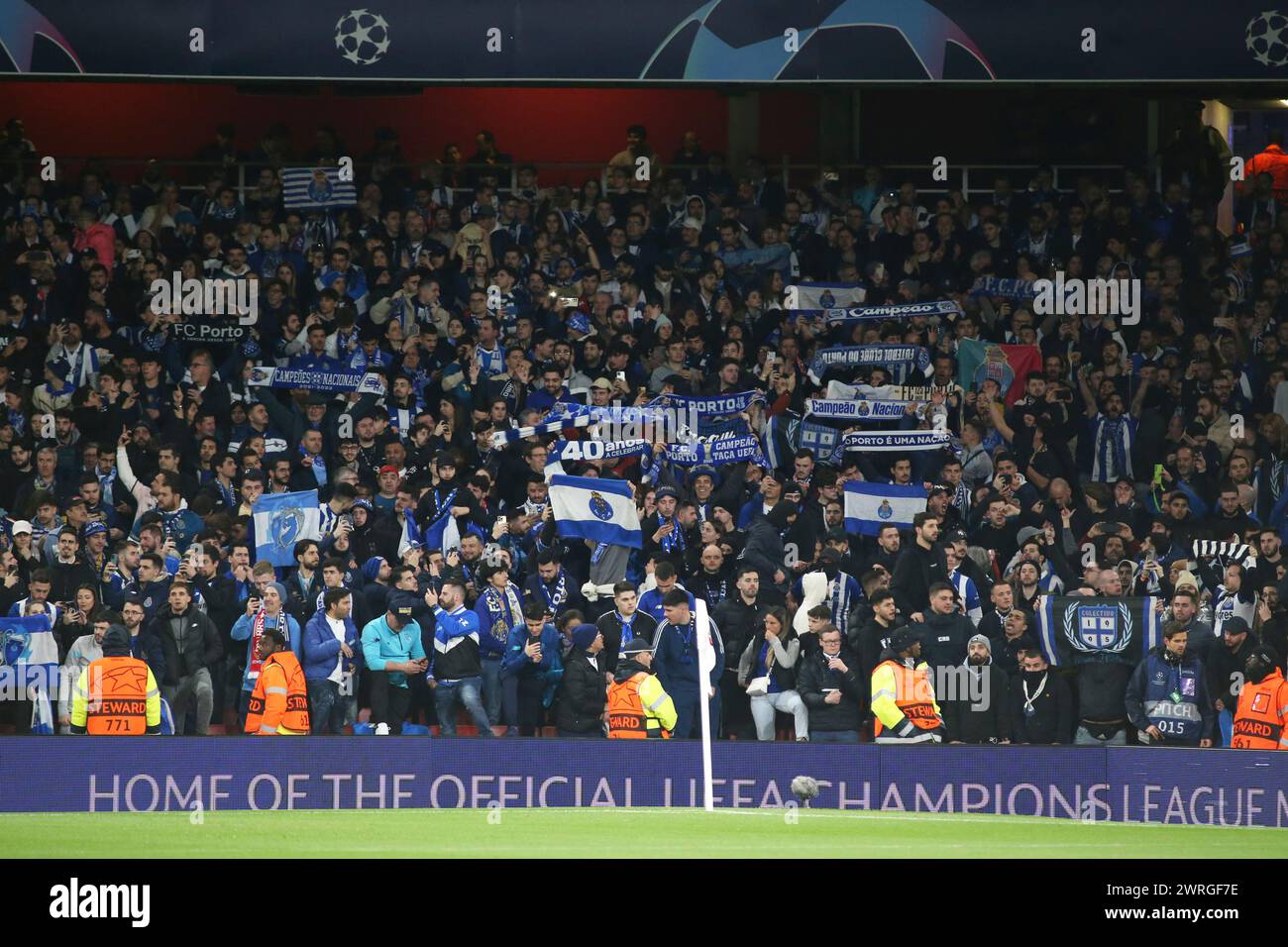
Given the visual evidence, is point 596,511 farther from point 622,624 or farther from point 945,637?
point 945,637

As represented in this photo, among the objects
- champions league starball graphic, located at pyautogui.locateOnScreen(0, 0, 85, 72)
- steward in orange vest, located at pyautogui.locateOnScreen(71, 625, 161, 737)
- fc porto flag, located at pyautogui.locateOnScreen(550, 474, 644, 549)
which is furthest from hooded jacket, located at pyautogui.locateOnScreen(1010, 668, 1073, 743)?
champions league starball graphic, located at pyautogui.locateOnScreen(0, 0, 85, 72)

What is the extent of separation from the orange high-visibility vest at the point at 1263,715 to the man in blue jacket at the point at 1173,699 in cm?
25

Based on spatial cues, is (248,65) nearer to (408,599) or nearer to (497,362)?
(497,362)

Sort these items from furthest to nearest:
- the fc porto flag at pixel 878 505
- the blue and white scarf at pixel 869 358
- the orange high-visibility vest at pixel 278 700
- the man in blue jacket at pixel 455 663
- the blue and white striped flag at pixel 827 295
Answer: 1. the blue and white striped flag at pixel 827 295
2. the blue and white scarf at pixel 869 358
3. the fc porto flag at pixel 878 505
4. the man in blue jacket at pixel 455 663
5. the orange high-visibility vest at pixel 278 700

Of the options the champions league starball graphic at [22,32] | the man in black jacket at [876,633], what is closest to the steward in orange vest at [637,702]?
the man in black jacket at [876,633]

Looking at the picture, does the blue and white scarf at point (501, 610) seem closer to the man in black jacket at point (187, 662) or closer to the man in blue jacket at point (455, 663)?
the man in blue jacket at point (455, 663)

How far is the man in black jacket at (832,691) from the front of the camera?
16.8 m

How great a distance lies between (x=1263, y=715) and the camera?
16.2 m

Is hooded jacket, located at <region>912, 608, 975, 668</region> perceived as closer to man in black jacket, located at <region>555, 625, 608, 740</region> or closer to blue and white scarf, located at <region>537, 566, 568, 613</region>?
man in black jacket, located at <region>555, 625, 608, 740</region>

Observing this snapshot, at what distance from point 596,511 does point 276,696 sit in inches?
143

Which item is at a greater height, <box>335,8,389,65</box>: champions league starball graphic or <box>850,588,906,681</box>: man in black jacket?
<box>335,8,389,65</box>: champions league starball graphic

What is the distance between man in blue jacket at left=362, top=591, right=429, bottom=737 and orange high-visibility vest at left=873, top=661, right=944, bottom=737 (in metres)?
3.90

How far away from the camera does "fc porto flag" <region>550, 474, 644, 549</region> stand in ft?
62.0

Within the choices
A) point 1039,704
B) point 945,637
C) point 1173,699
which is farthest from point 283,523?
point 1173,699
